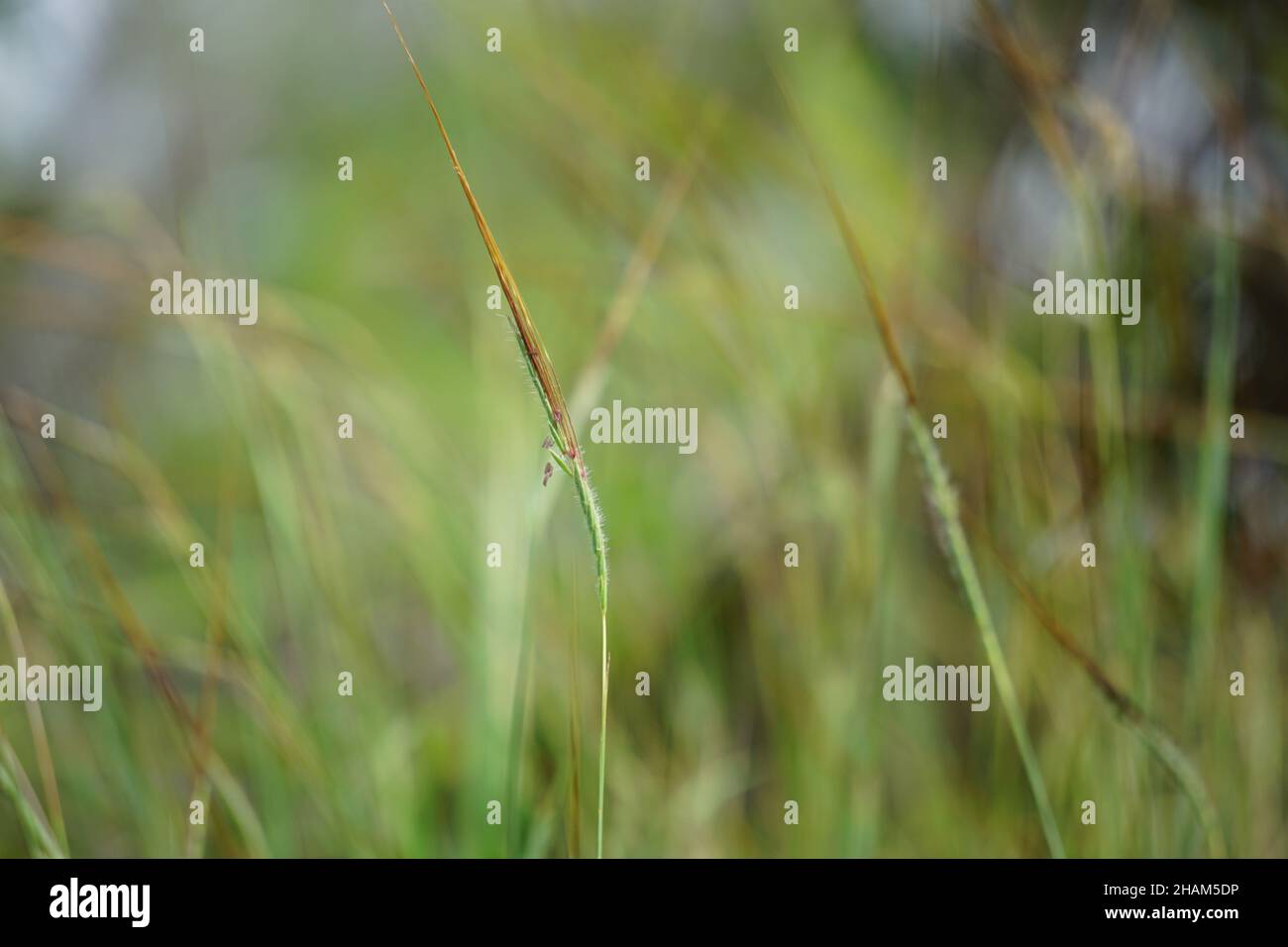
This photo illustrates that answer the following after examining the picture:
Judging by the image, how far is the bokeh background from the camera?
728 mm

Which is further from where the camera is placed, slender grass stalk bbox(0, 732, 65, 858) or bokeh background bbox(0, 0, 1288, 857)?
bokeh background bbox(0, 0, 1288, 857)

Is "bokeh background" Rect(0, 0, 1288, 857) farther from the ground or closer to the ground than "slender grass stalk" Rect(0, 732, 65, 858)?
farther from the ground

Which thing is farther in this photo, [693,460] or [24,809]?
[693,460]

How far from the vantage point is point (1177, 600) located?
876 millimetres

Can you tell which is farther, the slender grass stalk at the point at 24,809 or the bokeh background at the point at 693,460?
the bokeh background at the point at 693,460

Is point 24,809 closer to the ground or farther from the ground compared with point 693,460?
closer to the ground

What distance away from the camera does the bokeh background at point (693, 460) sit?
0.73m

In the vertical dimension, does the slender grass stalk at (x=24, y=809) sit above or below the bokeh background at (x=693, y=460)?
below

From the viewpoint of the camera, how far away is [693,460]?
3.43 ft
